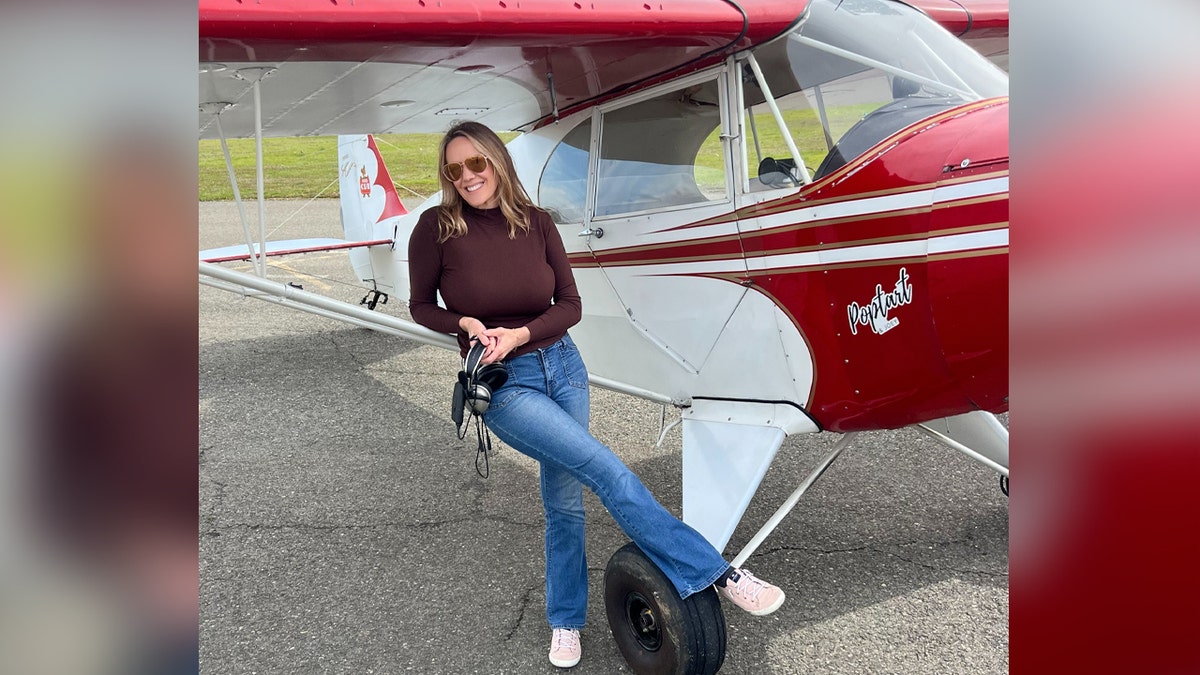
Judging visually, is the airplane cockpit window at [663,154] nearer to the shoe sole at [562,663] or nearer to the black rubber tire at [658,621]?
the black rubber tire at [658,621]

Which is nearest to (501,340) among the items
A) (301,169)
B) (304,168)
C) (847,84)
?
(847,84)

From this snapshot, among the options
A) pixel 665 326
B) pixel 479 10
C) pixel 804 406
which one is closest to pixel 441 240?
pixel 479 10

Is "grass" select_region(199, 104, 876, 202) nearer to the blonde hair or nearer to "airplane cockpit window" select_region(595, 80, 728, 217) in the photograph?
"airplane cockpit window" select_region(595, 80, 728, 217)

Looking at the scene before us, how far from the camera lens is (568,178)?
4031 mm

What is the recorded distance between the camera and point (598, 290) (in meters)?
3.89

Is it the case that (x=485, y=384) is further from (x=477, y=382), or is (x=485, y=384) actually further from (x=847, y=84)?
(x=847, y=84)

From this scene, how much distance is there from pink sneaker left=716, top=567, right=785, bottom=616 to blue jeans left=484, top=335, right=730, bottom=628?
0.20 ft

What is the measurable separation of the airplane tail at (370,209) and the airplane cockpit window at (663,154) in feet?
10.6

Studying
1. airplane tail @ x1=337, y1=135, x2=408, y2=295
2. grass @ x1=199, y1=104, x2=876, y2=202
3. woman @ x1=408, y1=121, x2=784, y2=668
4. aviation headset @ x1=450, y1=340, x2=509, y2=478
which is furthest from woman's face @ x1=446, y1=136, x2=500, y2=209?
grass @ x1=199, y1=104, x2=876, y2=202

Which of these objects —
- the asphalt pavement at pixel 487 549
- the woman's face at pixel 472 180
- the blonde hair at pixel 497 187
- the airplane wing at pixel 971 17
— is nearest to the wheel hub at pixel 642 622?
the asphalt pavement at pixel 487 549

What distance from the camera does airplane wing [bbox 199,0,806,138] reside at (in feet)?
9.63

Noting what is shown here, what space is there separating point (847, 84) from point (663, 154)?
0.83 meters
